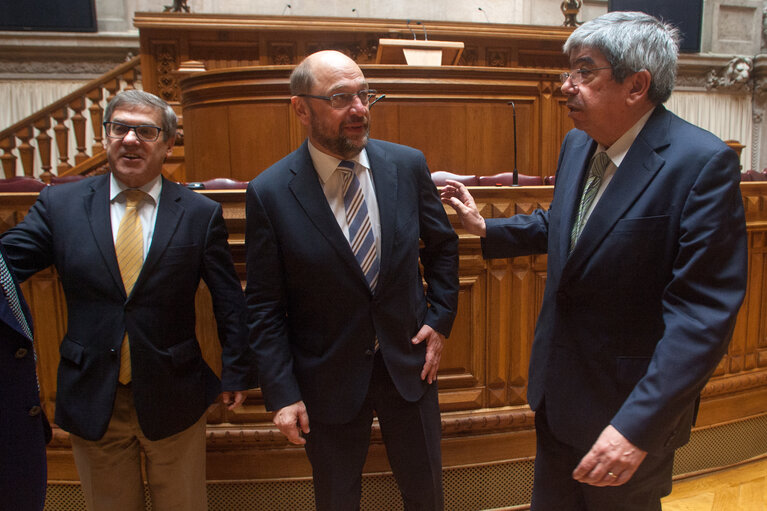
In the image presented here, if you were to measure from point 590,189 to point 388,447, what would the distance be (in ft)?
2.65

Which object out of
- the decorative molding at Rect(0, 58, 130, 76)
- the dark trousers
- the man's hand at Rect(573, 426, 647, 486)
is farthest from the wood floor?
the decorative molding at Rect(0, 58, 130, 76)

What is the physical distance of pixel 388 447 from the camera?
1376 mm

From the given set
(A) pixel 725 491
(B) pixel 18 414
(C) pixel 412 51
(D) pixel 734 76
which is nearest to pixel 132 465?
(B) pixel 18 414

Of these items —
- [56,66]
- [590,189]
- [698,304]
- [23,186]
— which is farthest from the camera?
[56,66]

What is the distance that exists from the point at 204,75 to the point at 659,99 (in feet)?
10.3

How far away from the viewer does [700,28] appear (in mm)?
7668

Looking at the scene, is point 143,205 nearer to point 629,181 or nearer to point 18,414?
point 18,414

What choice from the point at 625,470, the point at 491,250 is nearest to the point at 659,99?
the point at 491,250

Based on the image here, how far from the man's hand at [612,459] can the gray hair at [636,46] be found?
2.15 feet

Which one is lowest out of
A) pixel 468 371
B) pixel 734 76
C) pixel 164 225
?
pixel 468 371

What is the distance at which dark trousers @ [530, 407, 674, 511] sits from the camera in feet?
3.57

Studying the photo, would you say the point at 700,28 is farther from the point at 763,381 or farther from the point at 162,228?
the point at 162,228

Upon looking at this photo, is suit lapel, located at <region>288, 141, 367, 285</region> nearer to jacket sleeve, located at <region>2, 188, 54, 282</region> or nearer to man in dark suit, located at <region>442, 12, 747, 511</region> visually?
man in dark suit, located at <region>442, 12, 747, 511</region>

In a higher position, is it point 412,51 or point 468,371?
point 412,51
